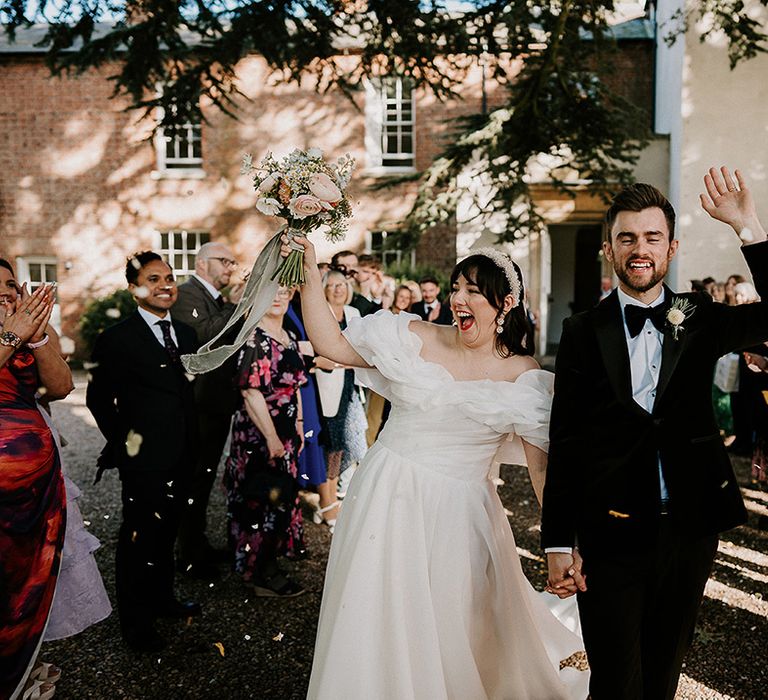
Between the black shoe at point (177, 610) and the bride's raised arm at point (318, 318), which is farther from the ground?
the bride's raised arm at point (318, 318)

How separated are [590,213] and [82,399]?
11.6 m

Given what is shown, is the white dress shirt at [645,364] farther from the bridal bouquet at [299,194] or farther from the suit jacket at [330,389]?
the suit jacket at [330,389]

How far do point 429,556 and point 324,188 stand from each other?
61.2 inches

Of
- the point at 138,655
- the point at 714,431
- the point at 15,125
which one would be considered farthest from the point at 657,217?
the point at 15,125

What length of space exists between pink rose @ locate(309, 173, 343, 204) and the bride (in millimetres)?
217

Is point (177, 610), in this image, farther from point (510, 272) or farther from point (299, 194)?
point (510, 272)

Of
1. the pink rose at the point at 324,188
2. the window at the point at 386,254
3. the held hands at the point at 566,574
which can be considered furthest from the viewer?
the window at the point at 386,254

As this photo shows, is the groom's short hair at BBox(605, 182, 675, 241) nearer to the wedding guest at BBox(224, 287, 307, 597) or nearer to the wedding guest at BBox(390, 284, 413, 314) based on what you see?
the wedding guest at BBox(224, 287, 307, 597)

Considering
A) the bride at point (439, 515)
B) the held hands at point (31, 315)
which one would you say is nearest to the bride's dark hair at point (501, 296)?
the bride at point (439, 515)

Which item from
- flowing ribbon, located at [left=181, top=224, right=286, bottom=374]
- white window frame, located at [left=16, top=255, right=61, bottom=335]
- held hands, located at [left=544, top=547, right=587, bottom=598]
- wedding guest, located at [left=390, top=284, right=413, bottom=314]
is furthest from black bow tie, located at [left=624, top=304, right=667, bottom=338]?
white window frame, located at [left=16, top=255, right=61, bottom=335]

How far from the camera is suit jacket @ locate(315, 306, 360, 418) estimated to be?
6277 millimetres

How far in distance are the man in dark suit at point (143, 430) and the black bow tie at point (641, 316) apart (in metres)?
2.67

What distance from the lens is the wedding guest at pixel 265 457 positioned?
4605 millimetres

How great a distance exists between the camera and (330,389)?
6.30 meters
